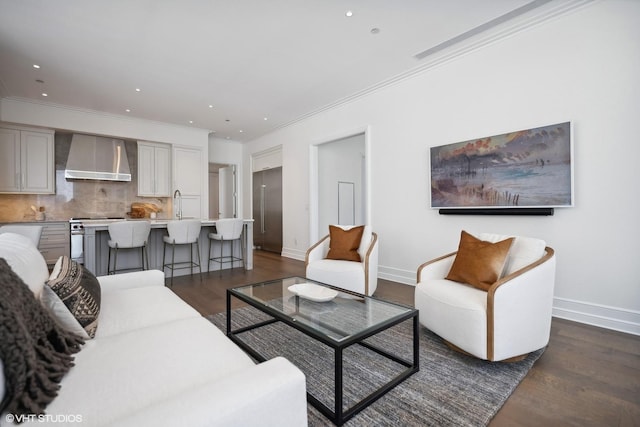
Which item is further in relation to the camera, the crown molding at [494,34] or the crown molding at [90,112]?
the crown molding at [90,112]

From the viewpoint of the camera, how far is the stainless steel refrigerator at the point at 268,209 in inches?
264

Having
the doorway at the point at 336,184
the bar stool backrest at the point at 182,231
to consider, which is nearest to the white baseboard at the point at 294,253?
the doorway at the point at 336,184

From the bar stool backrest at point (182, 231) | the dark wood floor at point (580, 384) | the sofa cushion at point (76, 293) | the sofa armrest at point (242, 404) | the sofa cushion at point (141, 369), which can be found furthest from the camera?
the bar stool backrest at point (182, 231)

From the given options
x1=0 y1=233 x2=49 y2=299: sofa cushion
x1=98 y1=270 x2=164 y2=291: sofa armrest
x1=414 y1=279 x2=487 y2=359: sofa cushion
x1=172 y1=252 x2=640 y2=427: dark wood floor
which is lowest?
x1=172 y1=252 x2=640 y2=427: dark wood floor

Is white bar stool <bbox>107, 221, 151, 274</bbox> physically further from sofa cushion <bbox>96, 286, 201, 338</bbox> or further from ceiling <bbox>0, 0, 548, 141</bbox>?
ceiling <bbox>0, 0, 548, 141</bbox>

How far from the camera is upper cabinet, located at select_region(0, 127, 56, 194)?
4832mm

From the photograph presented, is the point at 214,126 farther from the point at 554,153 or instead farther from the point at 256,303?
the point at 554,153

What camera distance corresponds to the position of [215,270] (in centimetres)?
487

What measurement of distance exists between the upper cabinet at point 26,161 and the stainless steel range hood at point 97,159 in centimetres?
30

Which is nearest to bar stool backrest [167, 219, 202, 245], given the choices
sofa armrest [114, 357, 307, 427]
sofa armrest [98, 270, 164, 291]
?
sofa armrest [98, 270, 164, 291]

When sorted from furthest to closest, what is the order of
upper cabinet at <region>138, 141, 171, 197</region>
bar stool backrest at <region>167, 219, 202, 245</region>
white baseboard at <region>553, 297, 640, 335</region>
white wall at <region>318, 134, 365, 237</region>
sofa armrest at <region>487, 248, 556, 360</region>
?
1. upper cabinet at <region>138, 141, 171, 197</region>
2. white wall at <region>318, 134, 365, 237</region>
3. bar stool backrest at <region>167, 219, 202, 245</region>
4. white baseboard at <region>553, 297, 640, 335</region>
5. sofa armrest at <region>487, 248, 556, 360</region>

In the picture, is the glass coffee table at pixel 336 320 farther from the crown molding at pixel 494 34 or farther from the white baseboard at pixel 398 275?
the crown molding at pixel 494 34

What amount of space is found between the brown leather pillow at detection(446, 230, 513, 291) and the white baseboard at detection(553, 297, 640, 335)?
46.4 inches

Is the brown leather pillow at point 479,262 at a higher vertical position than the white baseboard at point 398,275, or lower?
higher
